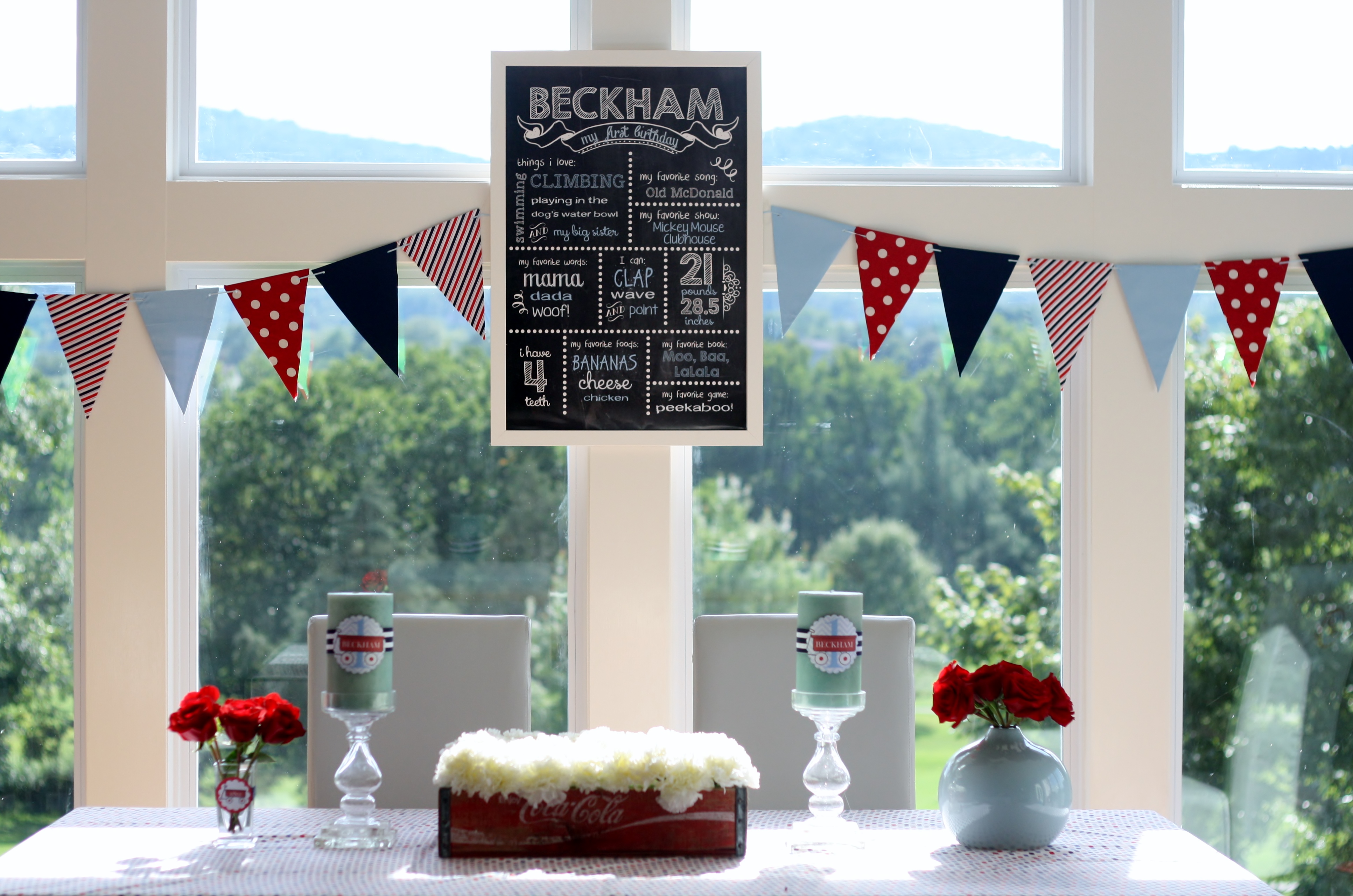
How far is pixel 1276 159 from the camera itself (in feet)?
8.63

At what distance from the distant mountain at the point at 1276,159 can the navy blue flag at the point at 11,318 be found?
2632mm

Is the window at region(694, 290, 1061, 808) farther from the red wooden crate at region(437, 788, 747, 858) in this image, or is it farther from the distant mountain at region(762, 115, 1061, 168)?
the red wooden crate at region(437, 788, 747, 858)

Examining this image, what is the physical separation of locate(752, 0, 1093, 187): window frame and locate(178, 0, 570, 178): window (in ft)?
1.65

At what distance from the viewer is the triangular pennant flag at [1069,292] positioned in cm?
245

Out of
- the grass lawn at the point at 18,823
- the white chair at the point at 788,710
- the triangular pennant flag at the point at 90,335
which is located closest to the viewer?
the white chair at the point at 788,710

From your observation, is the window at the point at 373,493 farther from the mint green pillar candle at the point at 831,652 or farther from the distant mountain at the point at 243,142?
the mint green pillar candle at the point at 831,652

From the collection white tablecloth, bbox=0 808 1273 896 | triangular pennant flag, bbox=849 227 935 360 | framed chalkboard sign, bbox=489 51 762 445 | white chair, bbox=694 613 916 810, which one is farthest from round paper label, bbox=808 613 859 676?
triangular pennant flag, bbox=849 227 935 360

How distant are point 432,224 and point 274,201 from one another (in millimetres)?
357

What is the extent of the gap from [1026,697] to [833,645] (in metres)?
0.25

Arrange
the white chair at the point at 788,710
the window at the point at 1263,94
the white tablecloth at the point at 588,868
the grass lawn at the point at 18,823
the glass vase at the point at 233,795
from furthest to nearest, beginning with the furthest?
the window at the point at 1263,94, the grass lawn at the point at 18,823, the white chair at the point at 788,710, the glass vase at the point at 233,795, the white tablecloth at the point at 588,868

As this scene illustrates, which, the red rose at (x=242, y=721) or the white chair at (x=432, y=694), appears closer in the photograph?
the red rose at (x=242, y=721)

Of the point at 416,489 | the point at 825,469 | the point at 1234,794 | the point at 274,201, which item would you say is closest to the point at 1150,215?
the point at 825,469

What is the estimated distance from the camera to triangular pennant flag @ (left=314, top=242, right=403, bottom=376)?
2416mm

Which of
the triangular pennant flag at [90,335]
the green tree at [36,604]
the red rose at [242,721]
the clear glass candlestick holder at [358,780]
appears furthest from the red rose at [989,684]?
the green tree at [36,604]
